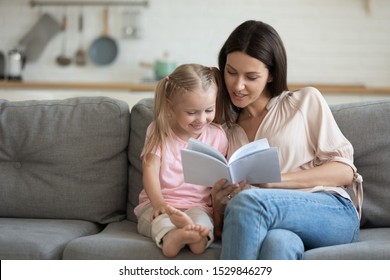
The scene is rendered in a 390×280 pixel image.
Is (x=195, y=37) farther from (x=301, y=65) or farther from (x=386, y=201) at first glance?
(x=386, y=201)

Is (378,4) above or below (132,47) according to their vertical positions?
above

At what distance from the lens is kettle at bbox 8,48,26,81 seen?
5062mm

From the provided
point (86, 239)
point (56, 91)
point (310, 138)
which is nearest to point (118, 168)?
point (86, 239)

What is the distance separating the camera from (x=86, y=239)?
6.64ft

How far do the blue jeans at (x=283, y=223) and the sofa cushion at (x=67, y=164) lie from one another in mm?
792

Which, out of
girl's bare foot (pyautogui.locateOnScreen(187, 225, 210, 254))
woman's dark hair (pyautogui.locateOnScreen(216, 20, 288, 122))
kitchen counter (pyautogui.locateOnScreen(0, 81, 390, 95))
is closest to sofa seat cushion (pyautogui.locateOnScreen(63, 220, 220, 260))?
girl's bare foot (pyautogui.locateOnScreen(187, 225, 210, 254))

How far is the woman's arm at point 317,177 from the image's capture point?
79.4 inches

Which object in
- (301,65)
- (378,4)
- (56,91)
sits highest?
(378,4)

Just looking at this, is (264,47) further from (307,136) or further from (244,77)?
(307,136)

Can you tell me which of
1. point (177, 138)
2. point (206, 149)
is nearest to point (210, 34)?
point (177, 138)

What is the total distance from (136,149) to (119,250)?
0.65 m

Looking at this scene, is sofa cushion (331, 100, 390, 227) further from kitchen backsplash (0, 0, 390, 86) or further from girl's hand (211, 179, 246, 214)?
kitchen backsplash (0, 0, 390, 86)

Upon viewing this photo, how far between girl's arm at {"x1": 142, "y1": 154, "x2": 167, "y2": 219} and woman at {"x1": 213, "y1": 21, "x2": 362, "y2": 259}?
0.65 feet
